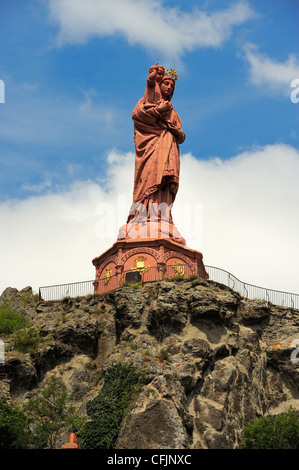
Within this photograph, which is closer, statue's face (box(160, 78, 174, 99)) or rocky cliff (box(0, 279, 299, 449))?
rocky cliff (box(0, 279, 299, 449))

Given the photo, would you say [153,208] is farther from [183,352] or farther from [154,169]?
[183,352]

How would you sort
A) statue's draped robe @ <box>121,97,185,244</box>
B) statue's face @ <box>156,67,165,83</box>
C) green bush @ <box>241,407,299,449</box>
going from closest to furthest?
green bush @ <box>241,407,299,449</box>
statue's draped robe @ <box>121,97,185,244</box>
statue's face @ <box>156,67,165,83</box>

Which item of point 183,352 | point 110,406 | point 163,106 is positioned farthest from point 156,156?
point 110,406

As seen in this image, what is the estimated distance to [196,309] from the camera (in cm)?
4259

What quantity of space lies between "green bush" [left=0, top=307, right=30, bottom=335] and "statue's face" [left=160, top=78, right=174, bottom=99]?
15231 mm

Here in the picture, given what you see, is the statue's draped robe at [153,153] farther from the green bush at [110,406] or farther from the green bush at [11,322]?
the green bush at [110,406]

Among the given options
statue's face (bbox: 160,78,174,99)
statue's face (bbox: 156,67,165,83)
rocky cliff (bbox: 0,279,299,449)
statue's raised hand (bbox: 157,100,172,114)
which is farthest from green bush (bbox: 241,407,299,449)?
statue's face (bbox: 156,67,165,83)

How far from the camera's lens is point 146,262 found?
47469 mm

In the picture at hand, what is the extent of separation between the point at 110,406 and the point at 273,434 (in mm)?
6747

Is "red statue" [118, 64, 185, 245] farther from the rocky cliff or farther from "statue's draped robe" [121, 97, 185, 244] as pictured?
the rocky cliff

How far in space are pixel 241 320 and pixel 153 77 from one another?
53.7 ft

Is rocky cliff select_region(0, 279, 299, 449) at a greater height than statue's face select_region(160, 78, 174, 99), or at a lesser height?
lesser

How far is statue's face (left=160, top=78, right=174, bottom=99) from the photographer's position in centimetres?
5294
